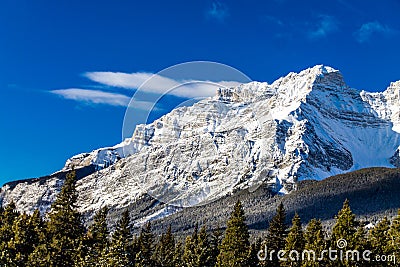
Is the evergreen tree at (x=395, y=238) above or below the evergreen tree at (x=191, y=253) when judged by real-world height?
below

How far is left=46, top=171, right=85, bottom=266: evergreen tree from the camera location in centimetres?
4681

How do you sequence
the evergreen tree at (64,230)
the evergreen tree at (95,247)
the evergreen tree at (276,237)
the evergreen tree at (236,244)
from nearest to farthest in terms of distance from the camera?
the evergreen tree at (95,247) < the evergreen tree at (64,230) < the evergreen tree at (236,244) < the evergreen tree at (276,237)

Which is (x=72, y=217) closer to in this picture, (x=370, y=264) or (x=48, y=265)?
(x=48, y=265)

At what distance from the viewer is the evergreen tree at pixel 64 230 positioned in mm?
46812

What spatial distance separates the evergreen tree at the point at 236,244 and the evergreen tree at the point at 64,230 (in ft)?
53.7

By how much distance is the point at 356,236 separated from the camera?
48375mm

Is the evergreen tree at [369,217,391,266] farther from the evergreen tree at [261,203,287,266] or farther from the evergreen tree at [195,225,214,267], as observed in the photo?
the evergreen tree at [195,225,214,267]

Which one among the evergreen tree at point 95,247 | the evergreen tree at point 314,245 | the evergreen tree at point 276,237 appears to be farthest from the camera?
the evergreen tree at point 276,237

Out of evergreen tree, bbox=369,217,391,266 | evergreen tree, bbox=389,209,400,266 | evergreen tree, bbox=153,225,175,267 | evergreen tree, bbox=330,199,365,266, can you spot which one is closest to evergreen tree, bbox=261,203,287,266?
evergreen tree, bbox=369,217,391,266

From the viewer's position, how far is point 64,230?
47125 millimetres

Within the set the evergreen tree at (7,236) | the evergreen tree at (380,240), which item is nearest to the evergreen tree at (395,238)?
the evergreen tree at (380,240)

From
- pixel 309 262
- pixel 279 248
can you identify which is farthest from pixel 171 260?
pixel 309 262

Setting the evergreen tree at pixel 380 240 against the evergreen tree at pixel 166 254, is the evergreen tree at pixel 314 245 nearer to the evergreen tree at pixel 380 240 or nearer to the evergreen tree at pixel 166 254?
the evergreen tree at pixel 380 240

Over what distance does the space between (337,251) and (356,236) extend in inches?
79.1
